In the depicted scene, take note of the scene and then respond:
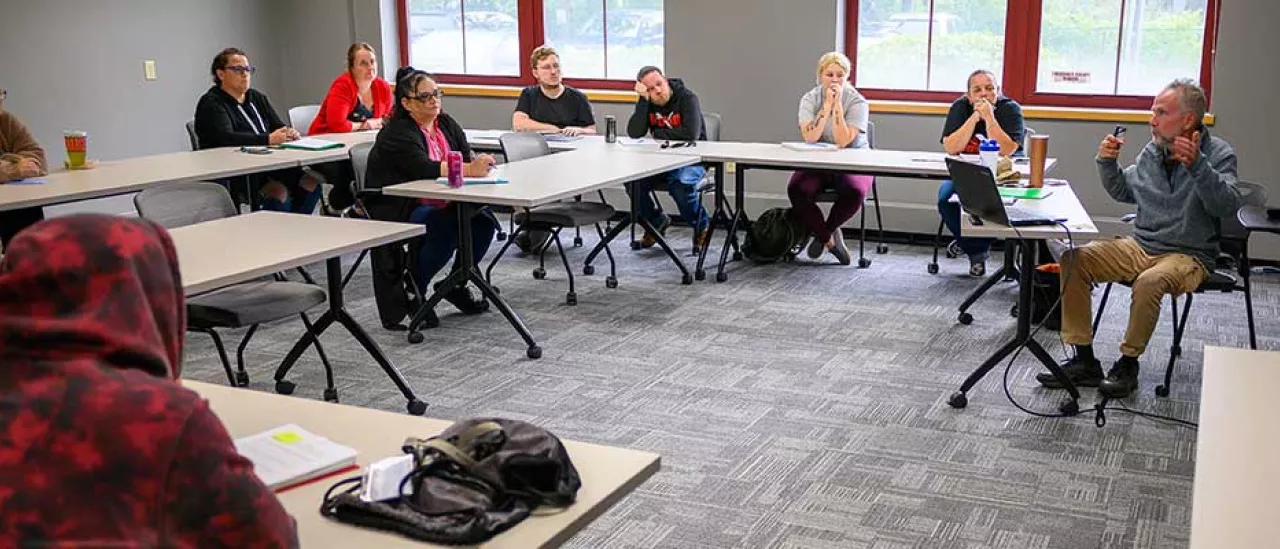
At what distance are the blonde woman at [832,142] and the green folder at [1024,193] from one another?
5.74 feet

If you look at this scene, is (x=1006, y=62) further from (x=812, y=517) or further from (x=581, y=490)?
(x=581, y=490)

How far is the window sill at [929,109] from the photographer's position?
22.1ft

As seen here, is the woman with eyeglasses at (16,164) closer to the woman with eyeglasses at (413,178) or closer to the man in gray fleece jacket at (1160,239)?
the woman with eyeglasses at (413,178)

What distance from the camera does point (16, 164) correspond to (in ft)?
16.8

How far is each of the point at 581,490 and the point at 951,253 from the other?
5.19 metres

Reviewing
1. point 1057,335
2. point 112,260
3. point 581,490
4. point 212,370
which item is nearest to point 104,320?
point 112,260

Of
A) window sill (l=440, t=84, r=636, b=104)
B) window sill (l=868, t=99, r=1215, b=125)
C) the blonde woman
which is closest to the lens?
the blonde woman

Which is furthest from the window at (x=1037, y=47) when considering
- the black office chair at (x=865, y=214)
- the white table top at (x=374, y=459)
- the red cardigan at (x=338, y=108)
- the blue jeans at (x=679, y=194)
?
the white table top at (x=374, y=459)

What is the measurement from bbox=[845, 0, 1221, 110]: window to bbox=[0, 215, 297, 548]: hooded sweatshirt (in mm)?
6362

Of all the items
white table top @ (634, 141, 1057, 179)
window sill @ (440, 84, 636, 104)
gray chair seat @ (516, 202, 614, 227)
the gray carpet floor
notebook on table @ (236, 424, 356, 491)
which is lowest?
the gray carpet floor

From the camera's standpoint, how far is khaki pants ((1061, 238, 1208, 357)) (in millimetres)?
4238

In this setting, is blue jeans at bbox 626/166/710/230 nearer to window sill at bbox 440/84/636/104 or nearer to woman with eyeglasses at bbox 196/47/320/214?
window sill at bbox 440/84/636/104

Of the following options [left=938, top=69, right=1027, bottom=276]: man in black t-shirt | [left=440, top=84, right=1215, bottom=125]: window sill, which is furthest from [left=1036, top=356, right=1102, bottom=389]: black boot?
[left=440, top=84, right=1215, bottom=125]: window sill

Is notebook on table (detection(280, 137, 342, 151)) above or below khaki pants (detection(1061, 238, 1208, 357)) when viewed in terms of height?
above
